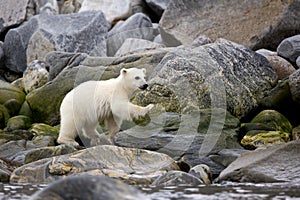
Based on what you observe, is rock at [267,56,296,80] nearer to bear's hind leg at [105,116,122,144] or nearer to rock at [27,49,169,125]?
rock at [27,49,169,125]

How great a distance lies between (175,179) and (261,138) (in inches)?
99.6

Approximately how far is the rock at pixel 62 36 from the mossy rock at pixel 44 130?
4.89 meters

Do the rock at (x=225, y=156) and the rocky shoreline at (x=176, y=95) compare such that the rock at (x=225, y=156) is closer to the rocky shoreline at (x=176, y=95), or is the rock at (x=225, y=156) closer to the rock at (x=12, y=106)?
the rocky shoreline at (x=176, y=95)

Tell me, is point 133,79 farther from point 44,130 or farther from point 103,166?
point 103,166

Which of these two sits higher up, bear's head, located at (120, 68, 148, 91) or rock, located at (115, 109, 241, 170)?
bear's head, located at (120, 68, 148, 91)

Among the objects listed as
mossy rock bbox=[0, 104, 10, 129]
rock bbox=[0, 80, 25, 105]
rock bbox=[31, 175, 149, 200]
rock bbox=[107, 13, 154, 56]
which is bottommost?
mossy rock bbox=[0, 104, 10, 129]

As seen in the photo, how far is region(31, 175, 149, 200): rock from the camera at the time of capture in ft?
12.5

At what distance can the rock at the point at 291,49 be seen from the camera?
11.5 meters

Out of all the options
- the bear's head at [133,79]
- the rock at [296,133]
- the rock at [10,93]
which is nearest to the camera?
the rock at [296,133]

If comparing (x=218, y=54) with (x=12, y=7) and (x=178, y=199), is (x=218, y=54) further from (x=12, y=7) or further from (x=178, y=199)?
(x=12, y=7)

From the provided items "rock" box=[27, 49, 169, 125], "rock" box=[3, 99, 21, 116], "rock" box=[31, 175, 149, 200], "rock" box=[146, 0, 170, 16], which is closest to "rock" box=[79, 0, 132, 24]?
"rock" box=[146, 0, 170, 16]

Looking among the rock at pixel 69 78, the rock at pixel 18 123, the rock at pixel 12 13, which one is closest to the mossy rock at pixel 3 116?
the rock at pixel 18 123

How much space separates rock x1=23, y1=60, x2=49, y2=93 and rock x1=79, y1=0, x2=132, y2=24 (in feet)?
18.9

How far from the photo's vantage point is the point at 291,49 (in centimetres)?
1161
